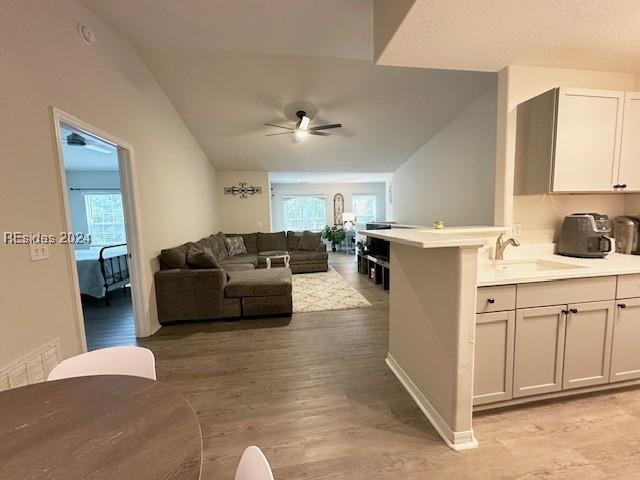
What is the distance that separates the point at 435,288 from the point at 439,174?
4.14 meters

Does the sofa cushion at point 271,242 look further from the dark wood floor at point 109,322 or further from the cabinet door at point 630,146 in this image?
the cabinet door at point 630,146

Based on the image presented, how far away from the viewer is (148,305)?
3.15 m

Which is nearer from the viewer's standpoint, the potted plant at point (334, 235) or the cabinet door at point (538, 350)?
the cabinet door at point (538, 350)

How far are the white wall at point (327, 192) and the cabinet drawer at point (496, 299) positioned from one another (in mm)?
8168

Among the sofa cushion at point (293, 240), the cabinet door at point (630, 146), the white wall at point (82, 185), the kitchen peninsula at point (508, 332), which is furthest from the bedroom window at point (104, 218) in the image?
the cabinet door at point (630, 146)

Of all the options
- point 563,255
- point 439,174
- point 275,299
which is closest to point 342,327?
point 275,299

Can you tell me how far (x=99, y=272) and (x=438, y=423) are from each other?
457cm

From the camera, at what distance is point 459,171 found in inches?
184

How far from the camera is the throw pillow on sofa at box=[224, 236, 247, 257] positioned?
6.07 m

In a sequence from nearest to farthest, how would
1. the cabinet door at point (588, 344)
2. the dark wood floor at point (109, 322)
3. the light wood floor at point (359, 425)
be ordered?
the light wood floor at point (359, 425)
the cabinet door at point (588, 344)
the dark wood floor at point (109, 322)

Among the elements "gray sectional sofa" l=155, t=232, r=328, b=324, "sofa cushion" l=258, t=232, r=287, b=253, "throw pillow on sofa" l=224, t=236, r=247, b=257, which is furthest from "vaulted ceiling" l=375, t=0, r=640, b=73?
"sofa cushion" l=258, t=232, r=287, b=253

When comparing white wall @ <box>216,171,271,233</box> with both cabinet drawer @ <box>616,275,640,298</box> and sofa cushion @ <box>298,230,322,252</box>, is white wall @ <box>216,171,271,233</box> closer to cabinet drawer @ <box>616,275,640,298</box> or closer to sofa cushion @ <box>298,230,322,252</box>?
sofa cushion @ <box>298,230,322,252</box>

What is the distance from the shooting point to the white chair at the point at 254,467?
0.61 meters

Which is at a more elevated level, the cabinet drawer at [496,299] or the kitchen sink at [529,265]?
the kitchen sink at [529,265]
